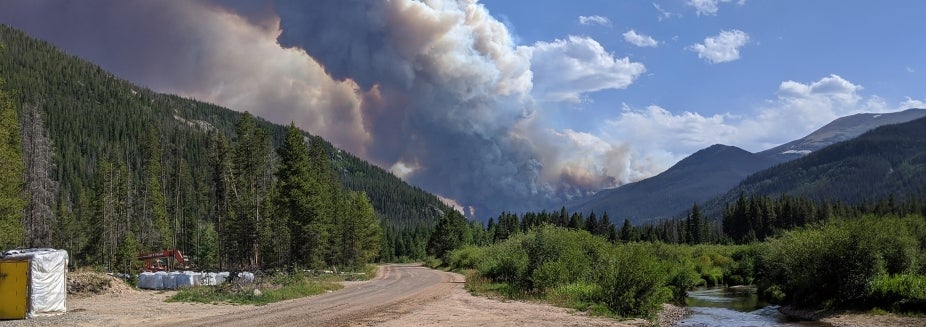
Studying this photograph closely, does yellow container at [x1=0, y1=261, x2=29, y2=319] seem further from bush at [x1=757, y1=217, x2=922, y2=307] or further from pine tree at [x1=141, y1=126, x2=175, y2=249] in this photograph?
pine tree at [x1=141, y1=126, x2=175, y2=249]

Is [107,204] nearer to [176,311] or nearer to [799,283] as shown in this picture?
[176,311]

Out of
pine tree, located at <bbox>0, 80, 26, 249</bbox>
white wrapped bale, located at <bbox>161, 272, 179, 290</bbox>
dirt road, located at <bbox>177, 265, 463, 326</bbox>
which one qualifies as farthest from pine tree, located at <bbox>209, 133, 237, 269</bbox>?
dirt road, located at <bbox>177, 265, 463, 326</bbox>

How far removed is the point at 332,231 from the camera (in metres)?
85.8

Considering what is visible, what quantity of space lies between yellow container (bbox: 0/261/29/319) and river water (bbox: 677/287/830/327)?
3555 centimetres

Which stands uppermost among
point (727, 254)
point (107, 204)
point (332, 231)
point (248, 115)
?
point (248, 115)

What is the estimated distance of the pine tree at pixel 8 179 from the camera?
43.5 meters

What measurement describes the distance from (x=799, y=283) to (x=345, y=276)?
4957 centimetres

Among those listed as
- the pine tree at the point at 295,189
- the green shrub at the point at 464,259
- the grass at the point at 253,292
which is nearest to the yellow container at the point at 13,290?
the grass at the point at 253,292

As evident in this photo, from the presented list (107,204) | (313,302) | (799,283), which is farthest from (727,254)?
(107,204)

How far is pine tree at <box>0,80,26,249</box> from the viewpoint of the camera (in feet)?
143

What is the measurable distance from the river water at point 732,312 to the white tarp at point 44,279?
34871 millimetres

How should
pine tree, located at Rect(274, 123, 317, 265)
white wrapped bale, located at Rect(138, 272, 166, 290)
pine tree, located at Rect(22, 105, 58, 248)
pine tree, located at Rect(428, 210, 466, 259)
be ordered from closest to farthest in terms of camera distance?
white wrapped bale, located at Rect(138, 272, 166, 290), pine tree, located at Rect(22, 105, 58, 248), pine tree, located at Rect(274, 123, 317, 265), pine tree, located at Rect(428, 210, 466, 259)

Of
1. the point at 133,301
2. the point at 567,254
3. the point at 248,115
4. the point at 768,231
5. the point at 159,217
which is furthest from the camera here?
the point at 768,231

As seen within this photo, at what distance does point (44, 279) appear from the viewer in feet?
99.3
